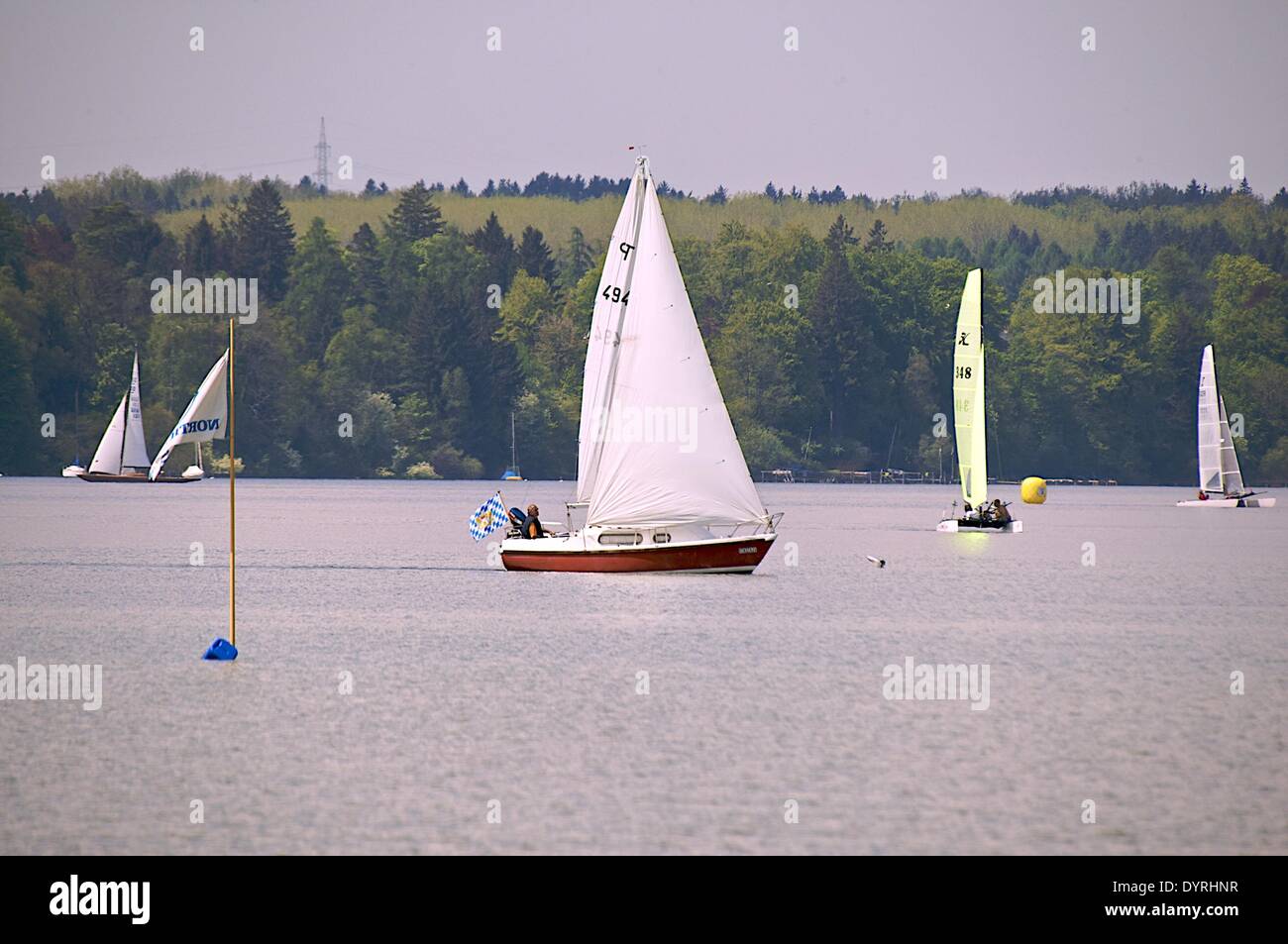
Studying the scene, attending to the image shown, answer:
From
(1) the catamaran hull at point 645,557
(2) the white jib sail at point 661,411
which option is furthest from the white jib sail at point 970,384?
(2) the white jib sail at point 661,411

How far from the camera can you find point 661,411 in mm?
55625

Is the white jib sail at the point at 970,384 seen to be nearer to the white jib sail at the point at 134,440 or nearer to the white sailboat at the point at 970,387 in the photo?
the white sailboat at the point at 970,387

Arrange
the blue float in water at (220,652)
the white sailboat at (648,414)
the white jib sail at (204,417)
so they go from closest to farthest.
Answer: the white jib sail at (204,417) < the blue float in water at (220,652) < the white sailboat at (648,414)

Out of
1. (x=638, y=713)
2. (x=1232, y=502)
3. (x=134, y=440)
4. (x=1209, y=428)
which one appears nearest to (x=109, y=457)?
(x=134, y=440)

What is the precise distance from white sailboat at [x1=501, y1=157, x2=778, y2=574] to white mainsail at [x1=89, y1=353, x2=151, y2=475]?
108137 mm

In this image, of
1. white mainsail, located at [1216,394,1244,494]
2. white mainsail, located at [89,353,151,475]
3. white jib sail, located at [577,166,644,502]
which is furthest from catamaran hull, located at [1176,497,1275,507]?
white jib sail, located at [577,166,644,502]

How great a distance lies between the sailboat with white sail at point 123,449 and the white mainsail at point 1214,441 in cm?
→ 7945

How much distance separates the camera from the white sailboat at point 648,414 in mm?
55219

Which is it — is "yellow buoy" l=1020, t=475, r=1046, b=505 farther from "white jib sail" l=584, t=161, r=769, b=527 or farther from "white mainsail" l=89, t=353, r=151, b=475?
"white jib sail" l=584, t=161, r=769, b=527

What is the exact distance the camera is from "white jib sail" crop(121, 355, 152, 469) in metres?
160

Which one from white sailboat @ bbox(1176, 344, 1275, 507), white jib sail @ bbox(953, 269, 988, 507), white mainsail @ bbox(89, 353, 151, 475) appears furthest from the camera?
white mainsail @ bbox(89, 353, 151, 475)
